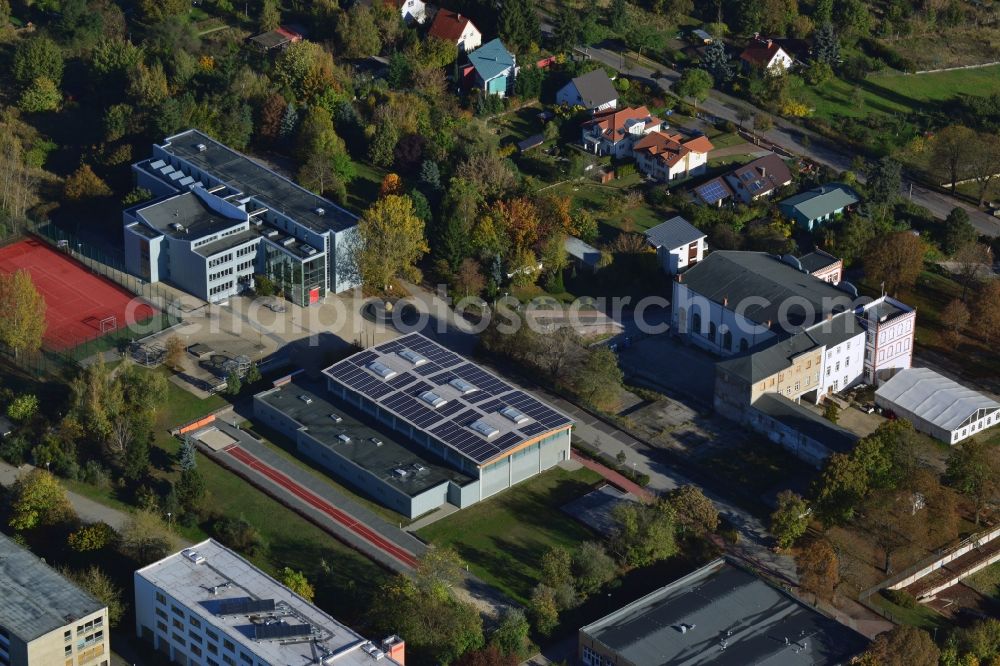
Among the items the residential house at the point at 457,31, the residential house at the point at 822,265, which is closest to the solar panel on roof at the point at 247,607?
the residential house at the point at 822,265

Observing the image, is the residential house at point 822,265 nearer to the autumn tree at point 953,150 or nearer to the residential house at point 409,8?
the autumn tree at point 953,150

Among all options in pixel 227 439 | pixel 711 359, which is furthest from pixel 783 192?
pixel 227 439

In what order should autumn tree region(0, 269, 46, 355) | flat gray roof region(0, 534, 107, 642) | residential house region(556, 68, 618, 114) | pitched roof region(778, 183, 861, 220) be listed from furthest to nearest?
residential house region(556, 68, 618, 114), pitched roof region(778, 183, 861, 220), autumn tree region(0, 269, 46, 355), flat gray roof region(0, 534, 107, 642)

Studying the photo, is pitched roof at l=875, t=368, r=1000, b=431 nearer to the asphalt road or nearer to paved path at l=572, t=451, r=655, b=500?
paved path at l=572, t=451, r=655, b=500

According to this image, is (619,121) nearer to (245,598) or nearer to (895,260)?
(895,260)

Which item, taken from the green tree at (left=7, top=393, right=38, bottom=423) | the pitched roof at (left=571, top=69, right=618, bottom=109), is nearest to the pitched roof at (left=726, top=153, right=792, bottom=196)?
the pitched roof at (left=571, top=69, right=618, bottom=109)

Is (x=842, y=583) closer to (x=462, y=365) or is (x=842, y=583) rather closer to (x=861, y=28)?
(x=462, y=365)
